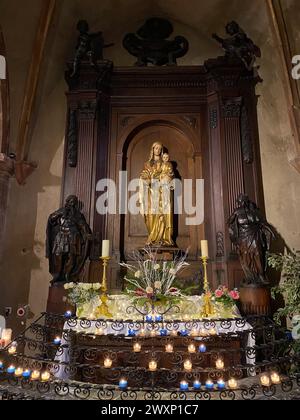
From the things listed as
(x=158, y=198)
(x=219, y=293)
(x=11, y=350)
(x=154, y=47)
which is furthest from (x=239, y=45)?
(x=11, y=350)

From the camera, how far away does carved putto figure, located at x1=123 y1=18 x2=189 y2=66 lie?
7.64 meters

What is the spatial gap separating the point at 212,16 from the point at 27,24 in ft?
14.1

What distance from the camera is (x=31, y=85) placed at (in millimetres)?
6695

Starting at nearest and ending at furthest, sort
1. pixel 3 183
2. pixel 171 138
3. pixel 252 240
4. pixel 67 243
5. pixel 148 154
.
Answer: pixel 252 240, pixel 67 243, pixel 3 183, pixel 148 154, pixel 171 138

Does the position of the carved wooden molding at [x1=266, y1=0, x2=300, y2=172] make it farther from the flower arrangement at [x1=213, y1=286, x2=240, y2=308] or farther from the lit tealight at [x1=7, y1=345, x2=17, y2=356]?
the lit tealight at [x1=7, y1=345, x2=17, y2=356]

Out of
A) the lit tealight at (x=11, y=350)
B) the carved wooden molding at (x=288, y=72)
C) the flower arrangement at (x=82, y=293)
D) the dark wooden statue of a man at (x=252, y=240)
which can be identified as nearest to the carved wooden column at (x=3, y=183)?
the flower arrangement at (x=82, y=293)

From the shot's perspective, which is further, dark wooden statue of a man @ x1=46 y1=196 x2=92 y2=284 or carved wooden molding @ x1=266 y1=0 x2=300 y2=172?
carved wooden molding @ x1=266 y1=0 x2=300 y2=172

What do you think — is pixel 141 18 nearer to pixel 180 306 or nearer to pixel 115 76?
pixel 115 76

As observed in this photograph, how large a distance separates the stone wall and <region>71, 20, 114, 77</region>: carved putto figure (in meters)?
0.44

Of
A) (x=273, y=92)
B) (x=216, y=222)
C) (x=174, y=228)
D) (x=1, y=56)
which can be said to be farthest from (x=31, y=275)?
(x=273, y=92)

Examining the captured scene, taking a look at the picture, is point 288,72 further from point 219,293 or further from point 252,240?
point 219,293

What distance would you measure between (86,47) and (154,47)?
173 cm

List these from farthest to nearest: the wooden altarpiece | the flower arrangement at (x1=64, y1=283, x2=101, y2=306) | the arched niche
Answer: the arched niche, the wooden altarpiece, the flower arrangement at (x1=64, y1=283, x2=101, y2=306)

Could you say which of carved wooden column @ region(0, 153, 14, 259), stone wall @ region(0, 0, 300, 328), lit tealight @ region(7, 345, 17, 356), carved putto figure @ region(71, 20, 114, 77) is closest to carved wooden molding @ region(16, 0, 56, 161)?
stone wall @ region(0, 0, 300, 328)
